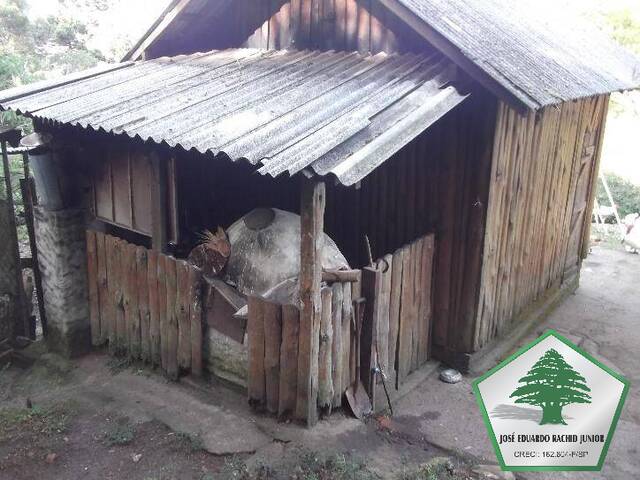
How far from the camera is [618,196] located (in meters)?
18.3

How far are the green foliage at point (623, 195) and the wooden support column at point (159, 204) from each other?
49.8ft

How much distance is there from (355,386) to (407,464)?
885 millimetres

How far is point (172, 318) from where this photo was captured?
20.3ft

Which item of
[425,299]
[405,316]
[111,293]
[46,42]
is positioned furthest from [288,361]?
[46,42]

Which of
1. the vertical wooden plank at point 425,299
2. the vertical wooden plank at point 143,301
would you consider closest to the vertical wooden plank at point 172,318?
the vertical wooden plank at point 143,301

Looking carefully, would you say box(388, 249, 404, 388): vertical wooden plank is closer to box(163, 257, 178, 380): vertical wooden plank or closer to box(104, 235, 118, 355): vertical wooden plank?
box(163, 257, 178, 380): vertical wooden plank

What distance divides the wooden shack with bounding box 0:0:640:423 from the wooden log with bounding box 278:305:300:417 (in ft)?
0.06

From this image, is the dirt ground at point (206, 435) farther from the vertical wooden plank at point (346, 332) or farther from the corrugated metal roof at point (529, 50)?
the corrugated metal roof at point (529, 50)

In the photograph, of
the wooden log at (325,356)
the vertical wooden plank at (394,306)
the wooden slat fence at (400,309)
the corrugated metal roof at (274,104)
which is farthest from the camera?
the vertical wooden plank at (394,306)

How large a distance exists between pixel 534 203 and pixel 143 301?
16.5ft

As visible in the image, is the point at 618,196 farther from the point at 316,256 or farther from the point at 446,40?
the point at 316,256

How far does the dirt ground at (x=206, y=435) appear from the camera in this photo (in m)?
4.92

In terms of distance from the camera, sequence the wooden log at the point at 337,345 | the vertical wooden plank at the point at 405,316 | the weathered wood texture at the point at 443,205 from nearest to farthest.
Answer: the wooden log at the point at 337,345 → the vertical wooden plank at the point at 405,316 → the weathered wood texture at the point at 443,205

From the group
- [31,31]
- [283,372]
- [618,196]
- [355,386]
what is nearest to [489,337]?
[355,386]
